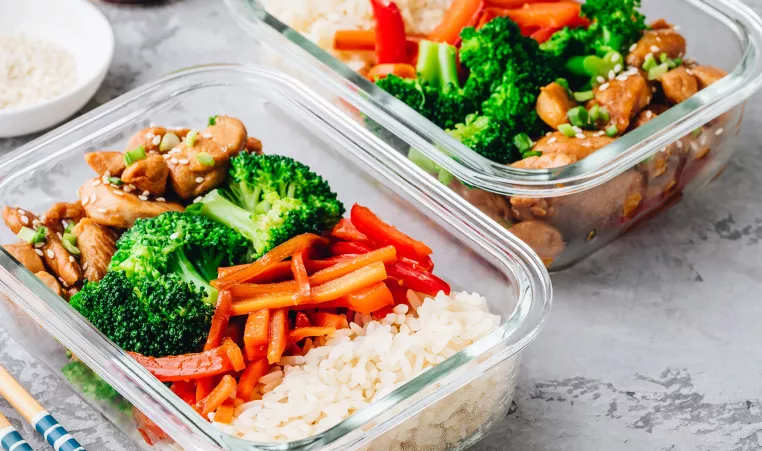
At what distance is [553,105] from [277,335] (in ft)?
4.28

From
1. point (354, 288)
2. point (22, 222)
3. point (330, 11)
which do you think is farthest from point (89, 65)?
point (354, 288)

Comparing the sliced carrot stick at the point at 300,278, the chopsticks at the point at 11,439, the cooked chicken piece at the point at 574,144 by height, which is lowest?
the chopsticks at the point at 11,439

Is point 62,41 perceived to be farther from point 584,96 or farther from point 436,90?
point 584,96

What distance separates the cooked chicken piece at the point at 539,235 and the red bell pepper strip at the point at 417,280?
42cm

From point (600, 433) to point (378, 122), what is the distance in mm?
1170

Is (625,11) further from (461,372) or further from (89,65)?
(89,65)

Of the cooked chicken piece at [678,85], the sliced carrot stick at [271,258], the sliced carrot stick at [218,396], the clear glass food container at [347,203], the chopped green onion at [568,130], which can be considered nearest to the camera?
the clear glass food container at [347,203]

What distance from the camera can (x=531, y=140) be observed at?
3.21 metres

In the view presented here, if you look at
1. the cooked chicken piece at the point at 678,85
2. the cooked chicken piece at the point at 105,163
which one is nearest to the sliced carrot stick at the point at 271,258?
the cooked chicken piece at the point at 105,163

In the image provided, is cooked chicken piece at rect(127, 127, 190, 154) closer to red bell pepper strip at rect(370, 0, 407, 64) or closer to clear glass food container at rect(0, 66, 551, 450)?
clear glass food container at rect(0, 66, 551, 450)

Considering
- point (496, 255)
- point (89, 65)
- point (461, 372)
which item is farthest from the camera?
point (89, 65)

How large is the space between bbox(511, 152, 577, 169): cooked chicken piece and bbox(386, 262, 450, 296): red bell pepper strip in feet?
1.65

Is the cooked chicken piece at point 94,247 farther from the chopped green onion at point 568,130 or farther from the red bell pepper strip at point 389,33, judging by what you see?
the chopped green onion at point 568,130

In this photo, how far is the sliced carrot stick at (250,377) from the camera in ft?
7.74
